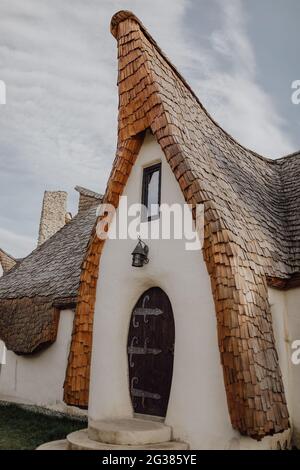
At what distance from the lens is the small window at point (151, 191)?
6.77 metres

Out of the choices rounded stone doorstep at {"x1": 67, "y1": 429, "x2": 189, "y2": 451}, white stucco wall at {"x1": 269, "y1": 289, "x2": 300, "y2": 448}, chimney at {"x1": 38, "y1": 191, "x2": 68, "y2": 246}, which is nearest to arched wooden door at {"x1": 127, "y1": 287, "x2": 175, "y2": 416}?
rounded stone doorstep at {"x1": 67, "y1": 429, "x2": 189, "y2": 451}

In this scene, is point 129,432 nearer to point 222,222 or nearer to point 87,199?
point 222,222

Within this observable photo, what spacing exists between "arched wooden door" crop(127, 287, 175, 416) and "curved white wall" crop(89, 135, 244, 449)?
0.44 ft

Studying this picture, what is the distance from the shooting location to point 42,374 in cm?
998

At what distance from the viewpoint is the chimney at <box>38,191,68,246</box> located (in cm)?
1850

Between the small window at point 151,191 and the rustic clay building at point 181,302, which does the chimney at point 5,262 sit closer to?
the rustic clay building at point 181,302

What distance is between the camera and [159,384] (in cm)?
604

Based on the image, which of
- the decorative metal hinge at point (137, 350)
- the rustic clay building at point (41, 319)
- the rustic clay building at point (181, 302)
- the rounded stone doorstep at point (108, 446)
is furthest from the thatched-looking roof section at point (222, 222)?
the rustic clay building at point (41, 319)

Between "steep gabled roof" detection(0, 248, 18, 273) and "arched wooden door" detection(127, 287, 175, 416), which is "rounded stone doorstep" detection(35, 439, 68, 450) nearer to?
"arched wooden door" detection(127, 287, 175, 416)

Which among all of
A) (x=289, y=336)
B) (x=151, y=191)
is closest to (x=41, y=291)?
(x=151, y=191)

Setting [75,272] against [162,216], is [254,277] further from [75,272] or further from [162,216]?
[75,272]

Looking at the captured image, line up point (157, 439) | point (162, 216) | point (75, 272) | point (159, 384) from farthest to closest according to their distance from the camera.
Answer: point (75, 272) → point (162, 216) → point (159, 384) → point (157, 439)

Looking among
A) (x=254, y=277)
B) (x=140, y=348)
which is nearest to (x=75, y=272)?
(x=140, y=348)
